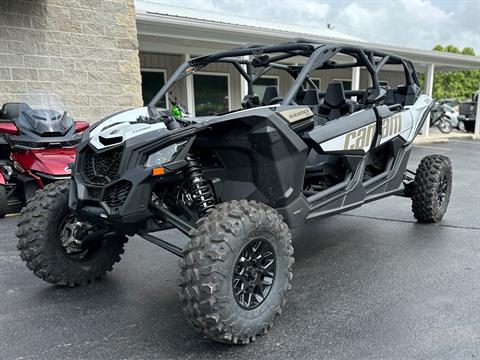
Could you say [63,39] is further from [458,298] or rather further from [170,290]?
[458,298]

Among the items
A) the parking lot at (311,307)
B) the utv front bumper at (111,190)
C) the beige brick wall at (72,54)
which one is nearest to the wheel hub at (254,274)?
the parking lot at (311,307)

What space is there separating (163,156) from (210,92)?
11741 mm

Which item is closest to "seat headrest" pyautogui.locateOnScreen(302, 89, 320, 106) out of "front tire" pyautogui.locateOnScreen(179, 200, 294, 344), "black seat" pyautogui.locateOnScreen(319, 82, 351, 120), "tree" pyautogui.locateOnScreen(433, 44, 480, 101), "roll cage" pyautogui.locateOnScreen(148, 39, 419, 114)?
"black seat" pyautogui.locateOnScreen(319, 82, 351, 120)

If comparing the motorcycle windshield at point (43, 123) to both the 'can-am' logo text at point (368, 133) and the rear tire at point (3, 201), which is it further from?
the 'can-am' logo text at point (368, 133)

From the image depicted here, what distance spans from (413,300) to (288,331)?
1077 mm

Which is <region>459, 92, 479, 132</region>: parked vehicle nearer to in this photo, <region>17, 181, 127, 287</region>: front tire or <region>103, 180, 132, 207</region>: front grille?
<region>17, 181, 127, 287</region>: front tire

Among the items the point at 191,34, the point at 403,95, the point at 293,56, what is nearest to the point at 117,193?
the point at 293,56

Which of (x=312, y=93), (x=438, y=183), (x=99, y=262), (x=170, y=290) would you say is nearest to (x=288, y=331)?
(x=170, y=290)

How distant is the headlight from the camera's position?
2623 mm

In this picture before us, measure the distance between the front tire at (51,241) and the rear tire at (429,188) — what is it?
11.8ft

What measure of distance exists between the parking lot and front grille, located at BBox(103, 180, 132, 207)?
87 centimetres

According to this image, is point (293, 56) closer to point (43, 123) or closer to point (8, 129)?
point (43, 123)

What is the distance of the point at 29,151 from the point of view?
582 cm

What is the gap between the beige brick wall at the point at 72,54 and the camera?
7238 mm
